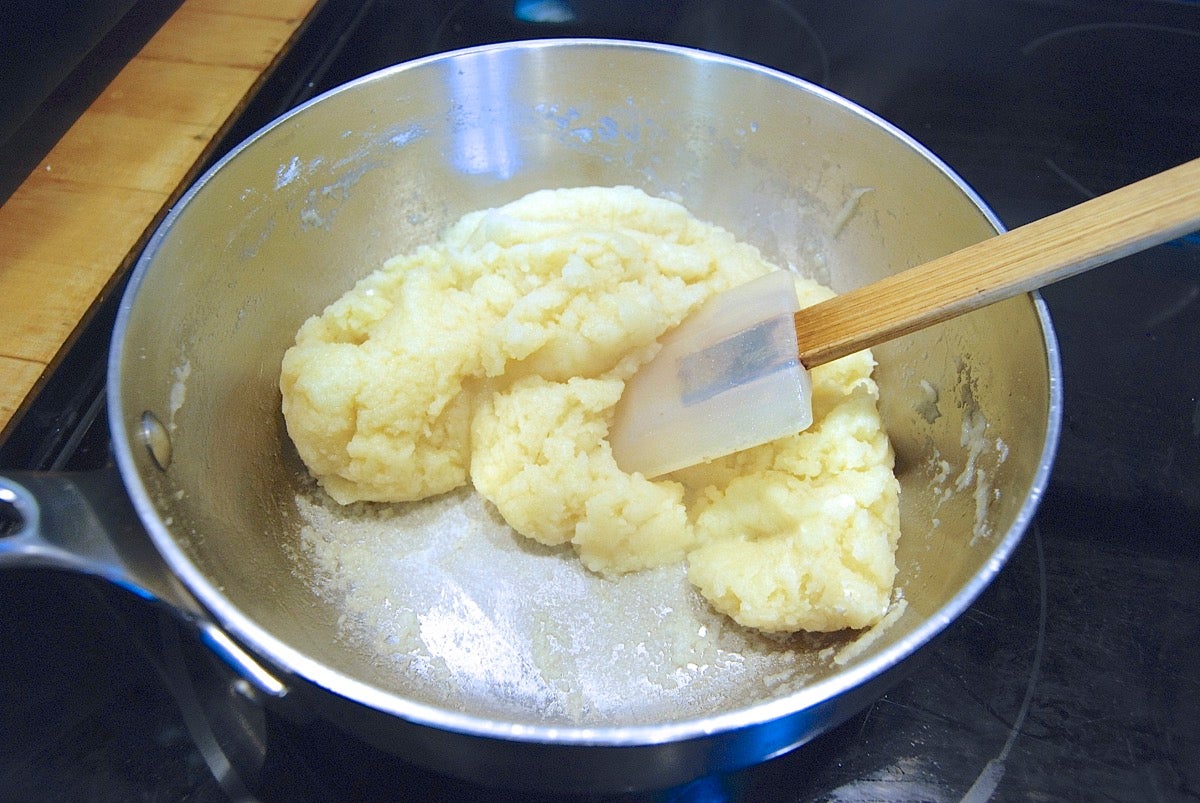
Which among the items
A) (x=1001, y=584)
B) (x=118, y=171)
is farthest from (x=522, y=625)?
(x=118, y=171)

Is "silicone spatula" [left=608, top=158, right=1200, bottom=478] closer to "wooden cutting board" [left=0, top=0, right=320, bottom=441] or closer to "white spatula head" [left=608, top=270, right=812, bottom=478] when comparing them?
"white spatula head" [left=608, top=270, right=812, bottom=478]

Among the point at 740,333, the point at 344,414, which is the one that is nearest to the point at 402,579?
the point at 344,414

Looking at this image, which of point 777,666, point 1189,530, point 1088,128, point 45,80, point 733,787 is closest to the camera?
point 733,787

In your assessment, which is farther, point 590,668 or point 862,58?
point 862,58

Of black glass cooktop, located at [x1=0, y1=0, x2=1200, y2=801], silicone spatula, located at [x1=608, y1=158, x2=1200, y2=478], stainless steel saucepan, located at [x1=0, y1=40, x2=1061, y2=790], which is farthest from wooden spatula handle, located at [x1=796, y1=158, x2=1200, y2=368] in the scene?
black glass cooktop, located at [x1=0, y1=0, x2=1200, y2=801]

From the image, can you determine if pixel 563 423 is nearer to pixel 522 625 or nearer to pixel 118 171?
pixel 522 625

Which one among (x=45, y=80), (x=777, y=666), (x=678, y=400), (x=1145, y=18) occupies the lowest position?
(x=777, y=666)

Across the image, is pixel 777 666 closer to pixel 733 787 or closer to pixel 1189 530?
pixel 733 787
